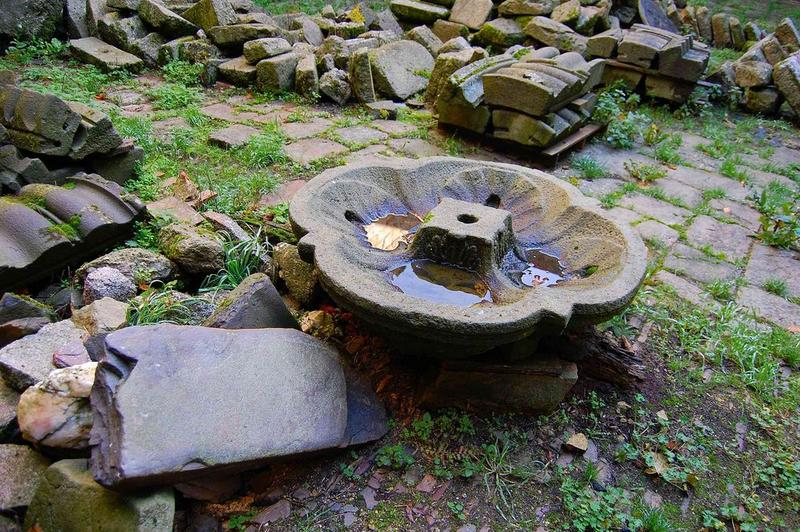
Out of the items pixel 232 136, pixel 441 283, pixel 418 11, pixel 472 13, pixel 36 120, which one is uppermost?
pixel 36 120

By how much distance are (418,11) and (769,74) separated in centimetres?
501

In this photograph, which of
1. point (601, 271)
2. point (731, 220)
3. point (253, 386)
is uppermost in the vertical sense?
point (601, 271)

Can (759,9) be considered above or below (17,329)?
below

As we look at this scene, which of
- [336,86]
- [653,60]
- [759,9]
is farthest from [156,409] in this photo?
[759,9]

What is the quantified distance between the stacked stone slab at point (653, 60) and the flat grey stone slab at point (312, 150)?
13.2 ft

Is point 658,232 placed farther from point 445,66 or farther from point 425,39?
point 425,39

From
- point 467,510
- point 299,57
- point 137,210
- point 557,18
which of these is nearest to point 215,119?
point 299,57

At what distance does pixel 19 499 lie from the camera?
1.93 m

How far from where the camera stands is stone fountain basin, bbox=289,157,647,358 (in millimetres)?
2041

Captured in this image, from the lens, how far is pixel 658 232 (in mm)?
4164

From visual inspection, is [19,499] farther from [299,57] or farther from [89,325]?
[299,57]

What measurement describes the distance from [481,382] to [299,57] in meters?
5.05

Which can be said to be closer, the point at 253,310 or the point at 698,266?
the point at 253,310

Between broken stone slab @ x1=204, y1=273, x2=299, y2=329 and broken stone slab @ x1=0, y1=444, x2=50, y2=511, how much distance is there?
80 centimetres
